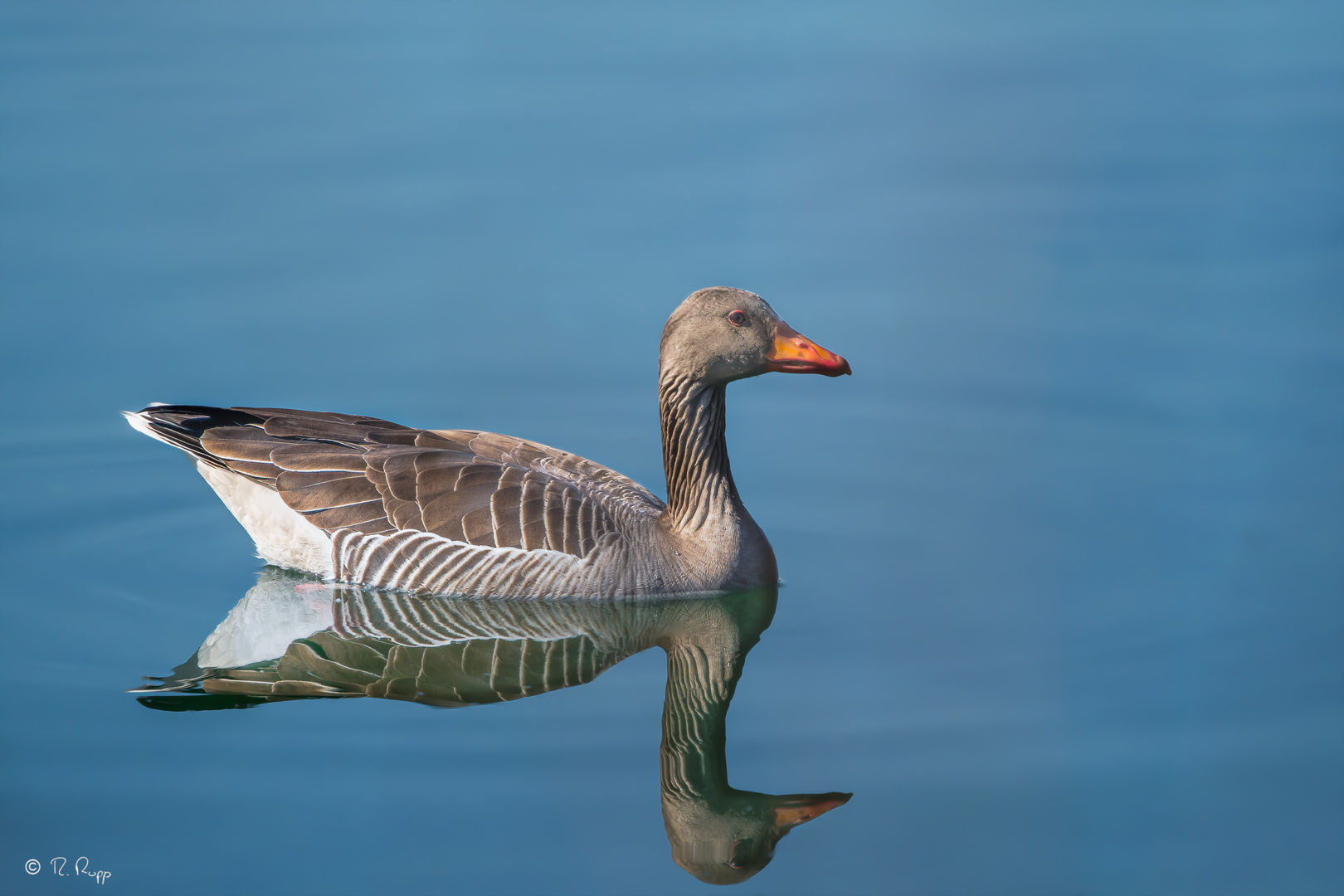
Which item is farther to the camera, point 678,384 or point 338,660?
point 678,384

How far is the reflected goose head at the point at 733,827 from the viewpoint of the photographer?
6879 millimetres

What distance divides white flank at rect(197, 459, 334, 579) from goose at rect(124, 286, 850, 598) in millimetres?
11

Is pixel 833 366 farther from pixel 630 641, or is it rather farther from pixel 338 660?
pixel 338 660

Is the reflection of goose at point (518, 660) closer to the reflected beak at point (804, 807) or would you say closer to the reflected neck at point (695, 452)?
the reflected beak at point (804, 807)

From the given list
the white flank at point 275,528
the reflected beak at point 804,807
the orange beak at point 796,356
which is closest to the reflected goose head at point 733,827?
the reflected beak at point 804,807

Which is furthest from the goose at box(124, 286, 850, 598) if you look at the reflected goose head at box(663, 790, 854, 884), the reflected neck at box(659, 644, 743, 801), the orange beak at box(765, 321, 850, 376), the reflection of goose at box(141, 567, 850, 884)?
the reflected goose head at box(663, 790, 854, 884)

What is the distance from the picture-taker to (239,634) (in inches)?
348

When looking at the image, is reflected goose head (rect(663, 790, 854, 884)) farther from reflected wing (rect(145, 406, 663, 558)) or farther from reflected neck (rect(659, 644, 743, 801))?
reflected wing (rect(145, 406, 663, 558))

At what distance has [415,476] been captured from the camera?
9.46 m

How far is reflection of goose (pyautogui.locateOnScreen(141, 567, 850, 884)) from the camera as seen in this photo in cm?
727

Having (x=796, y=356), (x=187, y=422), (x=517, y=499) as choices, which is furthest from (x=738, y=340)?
(x=187, y=422)

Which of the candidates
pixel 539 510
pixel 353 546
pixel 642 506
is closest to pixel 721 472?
pixel 642 506

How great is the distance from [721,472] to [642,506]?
623 millimetres

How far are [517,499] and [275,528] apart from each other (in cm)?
173
